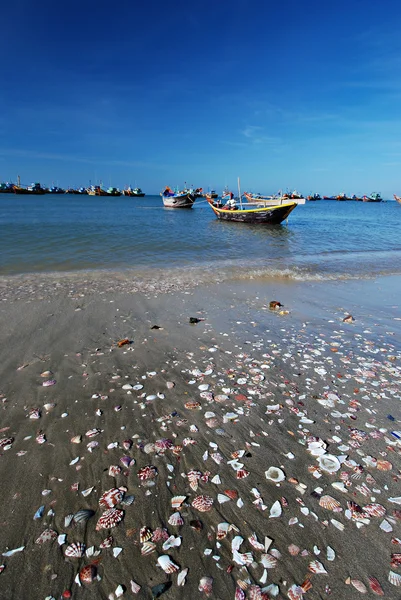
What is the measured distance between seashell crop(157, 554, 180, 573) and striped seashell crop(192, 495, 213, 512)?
0.52m

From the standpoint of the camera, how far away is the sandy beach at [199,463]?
2.50 metres

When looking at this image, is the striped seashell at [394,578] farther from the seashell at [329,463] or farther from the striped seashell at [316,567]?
the seashell at [329,463]

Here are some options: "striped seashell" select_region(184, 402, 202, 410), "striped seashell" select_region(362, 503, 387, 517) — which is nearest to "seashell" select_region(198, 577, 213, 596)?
"striped seashell" select_region(362, 503, 387, 517)

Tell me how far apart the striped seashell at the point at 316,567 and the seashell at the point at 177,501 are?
3.97 ft

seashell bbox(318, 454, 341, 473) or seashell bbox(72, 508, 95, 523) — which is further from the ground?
seashell bbox(72, 508, 95, 523)

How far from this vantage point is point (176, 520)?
2.91 meters

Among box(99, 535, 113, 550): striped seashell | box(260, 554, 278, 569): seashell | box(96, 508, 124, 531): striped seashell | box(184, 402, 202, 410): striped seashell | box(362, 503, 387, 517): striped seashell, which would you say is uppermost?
box(260, 554, 278, 569): seashell

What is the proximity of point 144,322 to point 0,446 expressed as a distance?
4445 mm

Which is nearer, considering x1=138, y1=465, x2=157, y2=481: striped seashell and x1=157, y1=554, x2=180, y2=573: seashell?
x1=157, y1=554, x2=180, y2=573: seashell

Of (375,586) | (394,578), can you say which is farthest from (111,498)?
(394,578)

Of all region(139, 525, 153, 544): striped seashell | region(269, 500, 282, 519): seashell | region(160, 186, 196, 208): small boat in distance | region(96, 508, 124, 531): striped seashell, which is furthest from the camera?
region(160, 186, 196, 208): small boat in distance

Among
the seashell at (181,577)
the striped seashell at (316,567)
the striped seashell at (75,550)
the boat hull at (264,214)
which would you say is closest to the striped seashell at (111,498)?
the striped seashell at (75,550)

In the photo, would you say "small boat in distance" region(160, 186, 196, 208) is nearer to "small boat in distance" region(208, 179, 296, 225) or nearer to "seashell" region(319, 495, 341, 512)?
"small boat in distance" region(208, 179, 296, 225)

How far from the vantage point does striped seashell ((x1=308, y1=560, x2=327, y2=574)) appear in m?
2.49
